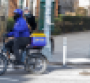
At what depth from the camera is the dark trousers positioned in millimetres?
6947

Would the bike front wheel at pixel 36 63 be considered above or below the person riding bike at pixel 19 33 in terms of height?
below

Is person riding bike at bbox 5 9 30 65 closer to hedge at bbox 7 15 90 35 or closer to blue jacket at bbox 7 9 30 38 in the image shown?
blue jacket at bbox 7 9 30 38

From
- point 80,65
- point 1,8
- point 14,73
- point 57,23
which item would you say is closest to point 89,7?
point 57,23

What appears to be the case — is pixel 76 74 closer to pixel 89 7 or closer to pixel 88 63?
pixel 88 63

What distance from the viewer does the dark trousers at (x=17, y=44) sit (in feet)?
22.8

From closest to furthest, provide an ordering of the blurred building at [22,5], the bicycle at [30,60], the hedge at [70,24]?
→ the bicycle at [30,60], the hedge at [70,24], the blurred building at [22,5]

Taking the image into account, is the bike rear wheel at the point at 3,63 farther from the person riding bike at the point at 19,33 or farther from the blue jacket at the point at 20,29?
the blue jacket at the point at 20,29

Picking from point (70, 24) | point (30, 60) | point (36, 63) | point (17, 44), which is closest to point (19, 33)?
point (17, 44)

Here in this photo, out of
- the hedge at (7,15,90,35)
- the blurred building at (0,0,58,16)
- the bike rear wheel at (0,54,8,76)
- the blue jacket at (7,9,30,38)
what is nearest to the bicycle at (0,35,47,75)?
the bike rear wheel at (0,54,8,76)

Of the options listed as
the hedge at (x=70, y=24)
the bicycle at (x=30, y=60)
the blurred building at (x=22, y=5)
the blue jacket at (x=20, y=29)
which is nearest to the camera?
the blue jacket at (x=20, y=29)

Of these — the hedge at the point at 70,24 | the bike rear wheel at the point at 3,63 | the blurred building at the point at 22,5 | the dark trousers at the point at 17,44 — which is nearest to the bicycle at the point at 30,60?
the bike rear wheel at the point at 3,63

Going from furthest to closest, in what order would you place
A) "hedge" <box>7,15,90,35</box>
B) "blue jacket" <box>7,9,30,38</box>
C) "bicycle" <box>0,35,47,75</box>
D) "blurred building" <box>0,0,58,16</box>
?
"blurred building" <box>0,0,58,16</box>, "hedge" <box>7,15,90,35</box>, "bicycle" <box>0,35,47,75</box>, "blue jacket" <box>7,9,30,38</box>

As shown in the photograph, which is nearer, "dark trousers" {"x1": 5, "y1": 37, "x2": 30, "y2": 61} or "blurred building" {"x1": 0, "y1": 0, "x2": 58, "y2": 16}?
"dark trousers" {"x1": 5, "y1": 37, "x2": 30, "y2": 61}

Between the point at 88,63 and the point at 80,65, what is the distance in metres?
0.44
